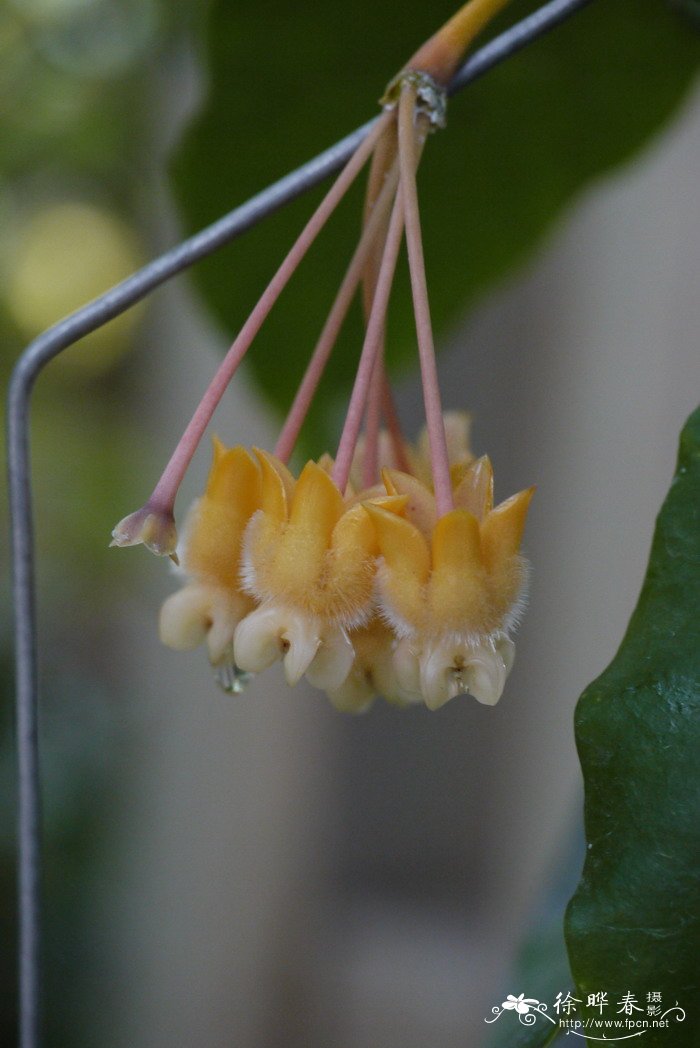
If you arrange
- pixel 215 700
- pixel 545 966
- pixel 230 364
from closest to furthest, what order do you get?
1. pixel 230 364
2. pixel 545 966
3. pixel 215 700

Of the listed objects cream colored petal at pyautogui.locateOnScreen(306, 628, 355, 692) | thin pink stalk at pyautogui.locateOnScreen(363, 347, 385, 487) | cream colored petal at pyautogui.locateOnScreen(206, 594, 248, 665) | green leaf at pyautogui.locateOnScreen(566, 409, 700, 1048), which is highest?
thin pink stalk at pyautogui.locateOnScreen(363, 347, 385, 487)

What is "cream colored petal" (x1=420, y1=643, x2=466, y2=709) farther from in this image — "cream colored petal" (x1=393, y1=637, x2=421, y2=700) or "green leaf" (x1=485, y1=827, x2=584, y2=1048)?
"green leaf" (x1=485, y1=827, x2=584, y2=1048)

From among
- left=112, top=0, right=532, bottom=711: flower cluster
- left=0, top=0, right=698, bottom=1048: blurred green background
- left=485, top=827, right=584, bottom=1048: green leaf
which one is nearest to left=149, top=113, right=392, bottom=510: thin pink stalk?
left=112, top=0, right=532, bottom=711: flower cluster

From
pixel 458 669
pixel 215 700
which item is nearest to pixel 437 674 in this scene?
pixel 458 669

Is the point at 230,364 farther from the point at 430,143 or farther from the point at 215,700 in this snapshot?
the point at 215,700

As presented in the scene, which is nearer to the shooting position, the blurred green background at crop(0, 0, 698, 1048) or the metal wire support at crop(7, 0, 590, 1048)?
the metal wire support at crop(7, 0, 590, 1048)

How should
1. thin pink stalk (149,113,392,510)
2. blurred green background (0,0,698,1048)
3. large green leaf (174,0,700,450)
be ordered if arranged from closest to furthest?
thin pink stalk (149,113,392,510) < large green leaf (174,0,700,450) < blurred green background (0,0,698,1048)

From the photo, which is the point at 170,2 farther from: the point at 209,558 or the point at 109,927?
the point at 109,927
